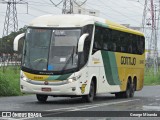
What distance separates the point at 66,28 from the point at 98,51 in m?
2.21

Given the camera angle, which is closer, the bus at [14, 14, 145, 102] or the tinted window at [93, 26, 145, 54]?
the bus at [14, 14, 145, 102]

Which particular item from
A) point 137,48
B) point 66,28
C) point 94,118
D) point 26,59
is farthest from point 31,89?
point 137,48

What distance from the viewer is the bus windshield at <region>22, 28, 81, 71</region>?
1880 cm

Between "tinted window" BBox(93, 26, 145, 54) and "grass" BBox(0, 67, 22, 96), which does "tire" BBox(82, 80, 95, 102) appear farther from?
"grass" BBox(0, 67, 22, 96)

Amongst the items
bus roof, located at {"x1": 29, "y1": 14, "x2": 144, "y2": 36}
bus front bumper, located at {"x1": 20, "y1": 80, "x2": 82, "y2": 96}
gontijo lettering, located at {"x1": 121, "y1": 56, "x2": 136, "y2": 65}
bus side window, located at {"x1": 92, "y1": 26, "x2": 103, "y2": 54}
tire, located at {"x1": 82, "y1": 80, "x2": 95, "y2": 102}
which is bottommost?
tire, located at {"x1": 82, "y1": 80, "x2": 95, "y2": 102}

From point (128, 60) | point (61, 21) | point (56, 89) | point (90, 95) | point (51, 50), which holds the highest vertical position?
point (61, 21)

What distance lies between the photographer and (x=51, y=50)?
18.9 m

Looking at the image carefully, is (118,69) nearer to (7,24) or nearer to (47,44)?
(47,44)

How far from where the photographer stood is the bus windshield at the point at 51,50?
1880 cm

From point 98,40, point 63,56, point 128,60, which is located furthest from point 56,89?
point 128,60

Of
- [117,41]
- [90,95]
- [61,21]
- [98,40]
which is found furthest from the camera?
[117,41]

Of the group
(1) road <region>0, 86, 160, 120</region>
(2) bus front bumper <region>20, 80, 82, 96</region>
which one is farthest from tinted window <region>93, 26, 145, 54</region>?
(1) road <region>0, 86, 160, 120</region>

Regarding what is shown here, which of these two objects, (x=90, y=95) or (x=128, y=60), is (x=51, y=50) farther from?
(x=128, y=60)

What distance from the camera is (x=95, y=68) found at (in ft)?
67.5
